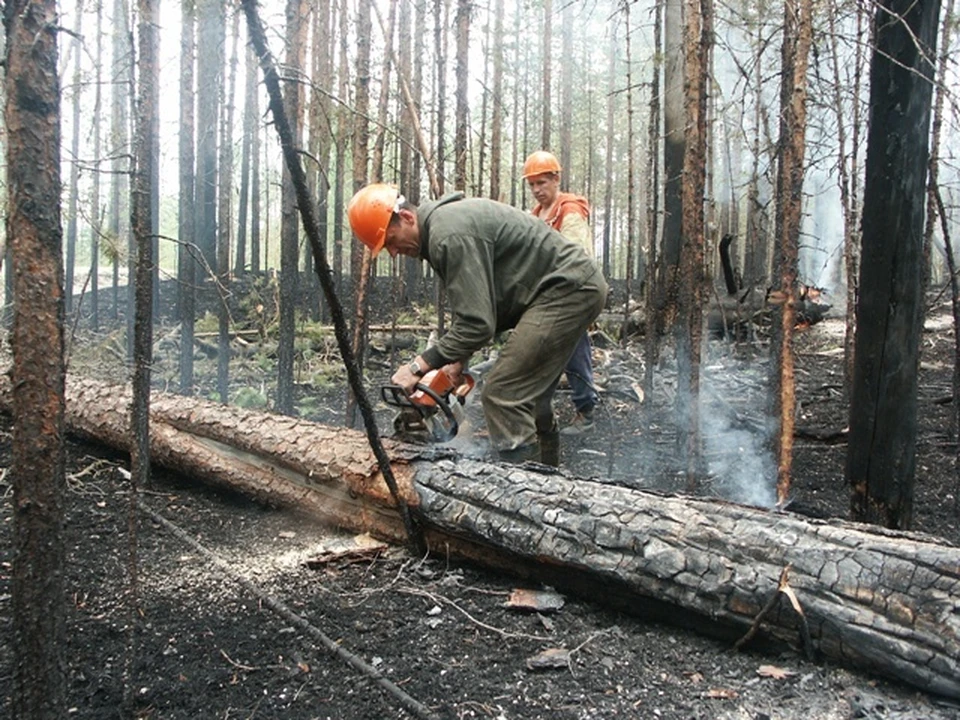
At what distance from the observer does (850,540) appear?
98.7 inches

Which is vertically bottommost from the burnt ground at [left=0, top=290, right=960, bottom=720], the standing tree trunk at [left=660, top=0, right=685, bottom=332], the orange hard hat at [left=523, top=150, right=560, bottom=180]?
the burnt ground at [left=0, top=290, right=960, bottom=720]

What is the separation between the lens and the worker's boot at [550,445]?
15.7 ft

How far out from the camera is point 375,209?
3660 millimetres

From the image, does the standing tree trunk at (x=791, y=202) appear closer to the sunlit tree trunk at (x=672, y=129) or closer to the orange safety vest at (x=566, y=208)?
the orange safety vest at (x=566, y=208)

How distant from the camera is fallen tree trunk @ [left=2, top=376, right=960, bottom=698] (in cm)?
231

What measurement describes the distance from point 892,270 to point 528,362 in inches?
71.6

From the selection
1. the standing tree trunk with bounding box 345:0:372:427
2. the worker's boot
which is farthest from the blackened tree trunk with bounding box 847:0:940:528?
the standing tree trunk with bounding box 345:0:372:427

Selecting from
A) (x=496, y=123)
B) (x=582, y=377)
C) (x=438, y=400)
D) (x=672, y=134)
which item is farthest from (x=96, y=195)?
(x=438, y=400)

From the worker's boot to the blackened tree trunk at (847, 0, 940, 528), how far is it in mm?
1870

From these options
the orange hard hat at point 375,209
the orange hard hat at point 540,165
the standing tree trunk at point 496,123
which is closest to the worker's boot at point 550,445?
the orange hard hat at point 375,209

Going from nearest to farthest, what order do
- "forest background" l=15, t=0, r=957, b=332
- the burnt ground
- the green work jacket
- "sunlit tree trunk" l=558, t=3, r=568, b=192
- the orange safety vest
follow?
1. the burnt ground
2. the green work jacket
3. "forest background" l=15, t=0, r=957, b=332
4. the orange safety vest
5. "sunlit tree trunk" l=558, t=3, r=568, b=192

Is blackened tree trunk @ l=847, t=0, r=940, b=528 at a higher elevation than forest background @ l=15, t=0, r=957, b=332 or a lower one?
lower

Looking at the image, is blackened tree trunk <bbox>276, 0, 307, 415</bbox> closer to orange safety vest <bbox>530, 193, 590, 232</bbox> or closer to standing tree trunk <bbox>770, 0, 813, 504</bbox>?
orange safety vest <bbox>530, 193, 590, 232</bbox>

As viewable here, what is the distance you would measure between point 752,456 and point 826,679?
3574 millimetres
